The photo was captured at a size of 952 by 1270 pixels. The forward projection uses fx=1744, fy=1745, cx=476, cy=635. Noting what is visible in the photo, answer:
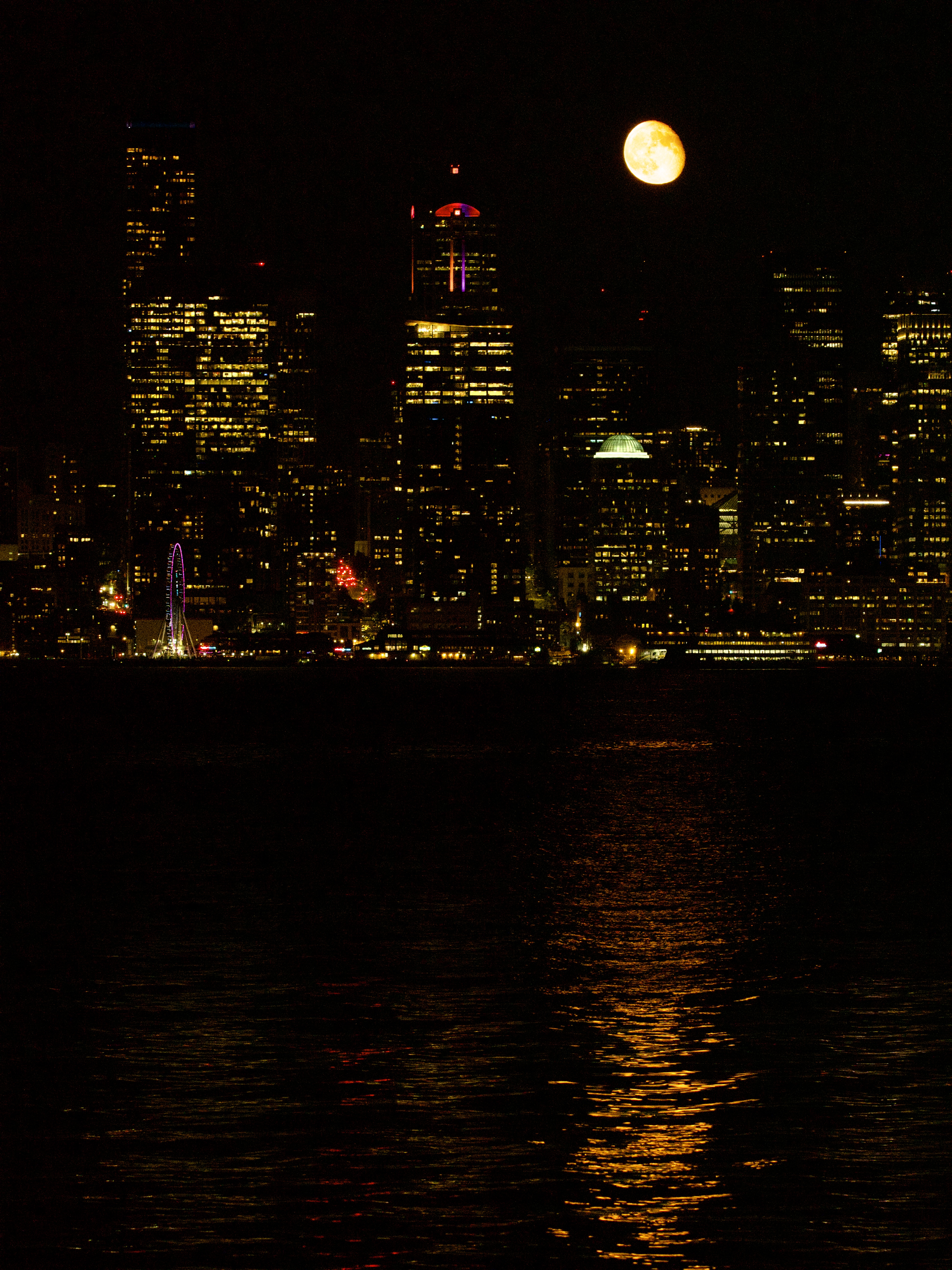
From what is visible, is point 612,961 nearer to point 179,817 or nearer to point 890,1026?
point 890,1026

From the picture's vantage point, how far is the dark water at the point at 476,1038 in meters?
15.4

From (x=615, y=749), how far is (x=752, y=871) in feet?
170

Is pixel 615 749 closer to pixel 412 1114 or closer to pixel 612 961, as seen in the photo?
pixel 612 961

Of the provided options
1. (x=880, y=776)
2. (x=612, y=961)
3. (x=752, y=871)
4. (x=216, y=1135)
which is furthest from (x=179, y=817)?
(x=216, y=1135)

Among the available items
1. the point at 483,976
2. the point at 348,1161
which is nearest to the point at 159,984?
the point at 483,976

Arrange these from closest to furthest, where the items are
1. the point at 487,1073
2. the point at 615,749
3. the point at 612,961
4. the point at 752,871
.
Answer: the point at 487,1073
the point at 612,961
the point at 752,871
the point at 615,749

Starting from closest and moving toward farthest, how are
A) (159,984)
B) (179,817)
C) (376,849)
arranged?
(159,984), (376,849), (179,817)

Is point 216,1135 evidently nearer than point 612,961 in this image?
Yes

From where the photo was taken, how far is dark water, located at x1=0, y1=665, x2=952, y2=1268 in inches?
604

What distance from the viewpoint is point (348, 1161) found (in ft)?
56.0

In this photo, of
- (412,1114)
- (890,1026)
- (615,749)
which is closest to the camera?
(412,1114)

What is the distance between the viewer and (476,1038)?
896 inches

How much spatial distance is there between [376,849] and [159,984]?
20806 millimetres

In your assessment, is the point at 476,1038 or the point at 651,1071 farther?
the point at 476,1038
